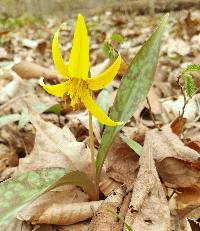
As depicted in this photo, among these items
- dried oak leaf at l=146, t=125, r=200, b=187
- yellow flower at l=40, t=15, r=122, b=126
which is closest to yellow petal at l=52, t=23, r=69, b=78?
yellow flower at l=40, t=15, r=122, b=126

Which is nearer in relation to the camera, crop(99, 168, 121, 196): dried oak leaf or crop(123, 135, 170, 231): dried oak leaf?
crop(123, 135, 170, 231): dried oak leaf

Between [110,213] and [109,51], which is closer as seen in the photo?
[110,213]

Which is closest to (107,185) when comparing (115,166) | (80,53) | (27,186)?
(115,166)

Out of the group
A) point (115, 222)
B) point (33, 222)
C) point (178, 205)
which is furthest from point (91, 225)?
point (178, 205)

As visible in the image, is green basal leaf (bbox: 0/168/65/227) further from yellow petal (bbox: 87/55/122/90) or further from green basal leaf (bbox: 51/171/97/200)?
yellow petal (bbox: 87/55/122/90)

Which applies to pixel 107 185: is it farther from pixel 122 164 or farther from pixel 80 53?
pixel 80 53

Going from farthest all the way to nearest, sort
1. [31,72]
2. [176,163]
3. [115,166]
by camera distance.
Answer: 1. [31,72]
2. [115,166]
3. [176,163]

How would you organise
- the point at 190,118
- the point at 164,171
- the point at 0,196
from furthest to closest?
1. the point at 190,118
2. the point at 164,171
3. the point at 0,196

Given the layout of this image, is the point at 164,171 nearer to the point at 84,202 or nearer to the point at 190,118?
the point at 84,202
